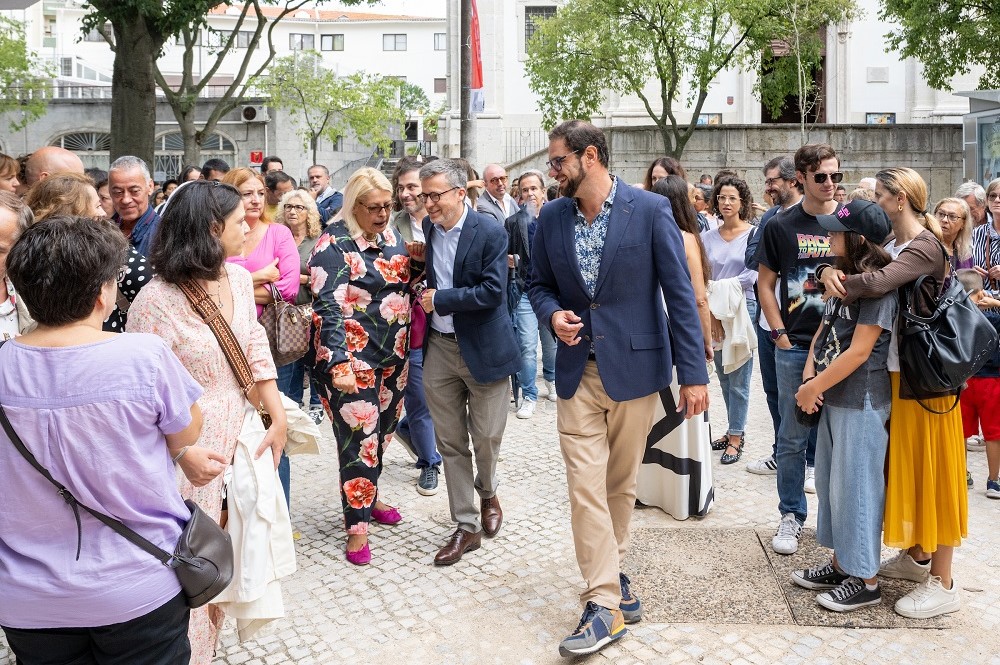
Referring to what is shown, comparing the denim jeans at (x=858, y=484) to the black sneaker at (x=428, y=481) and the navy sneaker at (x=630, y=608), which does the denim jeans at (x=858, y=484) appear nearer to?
the navy sneaker at (x=630, y=608)

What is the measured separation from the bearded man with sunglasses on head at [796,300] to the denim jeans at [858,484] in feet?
2.53

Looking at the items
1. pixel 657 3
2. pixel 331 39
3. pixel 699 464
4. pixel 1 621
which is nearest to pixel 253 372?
pixel 1 621

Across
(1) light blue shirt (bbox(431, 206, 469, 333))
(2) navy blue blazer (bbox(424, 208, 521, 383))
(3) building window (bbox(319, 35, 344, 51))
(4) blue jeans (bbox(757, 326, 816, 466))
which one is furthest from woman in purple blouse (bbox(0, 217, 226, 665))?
(3) building window (bbox(319, 35, 344, 51))

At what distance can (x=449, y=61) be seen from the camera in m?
32.7

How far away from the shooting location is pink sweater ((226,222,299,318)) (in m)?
5.20

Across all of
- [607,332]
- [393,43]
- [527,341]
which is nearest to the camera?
[607,332]

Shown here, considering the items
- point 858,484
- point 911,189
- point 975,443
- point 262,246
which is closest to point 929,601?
point 858,484

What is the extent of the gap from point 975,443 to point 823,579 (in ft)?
11.9

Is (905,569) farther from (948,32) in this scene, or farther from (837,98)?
(837,98)

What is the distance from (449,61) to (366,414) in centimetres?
2925

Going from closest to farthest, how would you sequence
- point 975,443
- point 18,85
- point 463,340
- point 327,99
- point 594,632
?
1. point 594,632
2. point 463,340
3. point 975,443
4. point 18,85
5. point 327,99

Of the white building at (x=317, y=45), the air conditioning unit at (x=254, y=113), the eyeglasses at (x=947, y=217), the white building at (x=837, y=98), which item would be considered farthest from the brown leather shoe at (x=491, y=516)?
the white building at (x=317, y=45)

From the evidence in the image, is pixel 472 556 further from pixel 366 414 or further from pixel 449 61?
pixel 449 61

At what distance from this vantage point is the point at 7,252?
11.2 ft
